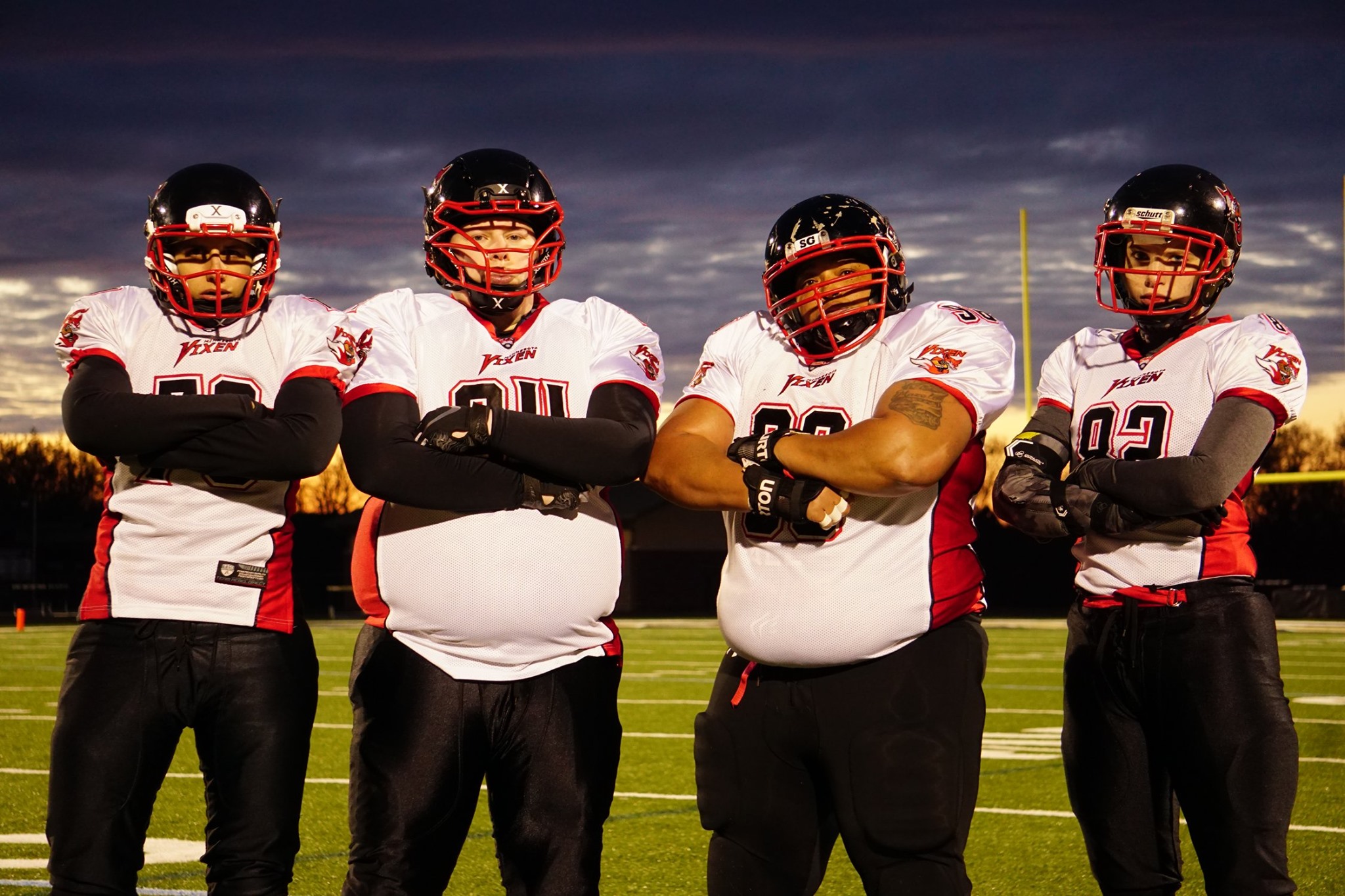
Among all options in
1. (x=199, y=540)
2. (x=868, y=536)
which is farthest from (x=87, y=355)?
(x=868, y=536)

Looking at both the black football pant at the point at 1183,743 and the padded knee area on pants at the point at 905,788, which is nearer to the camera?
the padded knee area on pants at the point at 905,788

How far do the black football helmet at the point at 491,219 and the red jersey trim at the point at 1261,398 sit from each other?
158cm

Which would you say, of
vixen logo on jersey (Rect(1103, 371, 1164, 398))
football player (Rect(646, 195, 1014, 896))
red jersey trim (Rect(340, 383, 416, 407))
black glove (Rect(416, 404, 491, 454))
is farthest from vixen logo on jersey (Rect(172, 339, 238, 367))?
vixen logo on jersey (Rect(1103, 371, 1164, 398))

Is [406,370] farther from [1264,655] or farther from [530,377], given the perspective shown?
[1264,655]

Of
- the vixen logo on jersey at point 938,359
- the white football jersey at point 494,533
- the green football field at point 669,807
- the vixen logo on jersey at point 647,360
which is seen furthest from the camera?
the green football field at point 669,807

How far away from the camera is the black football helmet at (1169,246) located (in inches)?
144

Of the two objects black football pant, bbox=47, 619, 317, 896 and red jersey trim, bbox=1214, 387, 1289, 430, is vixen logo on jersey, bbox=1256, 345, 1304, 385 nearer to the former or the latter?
red jersey trim, bbox=1214, 387, 1289, 430

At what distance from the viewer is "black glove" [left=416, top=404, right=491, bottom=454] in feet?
10.1

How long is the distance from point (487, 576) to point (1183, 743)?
1610 mm

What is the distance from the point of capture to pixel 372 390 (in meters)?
3.24

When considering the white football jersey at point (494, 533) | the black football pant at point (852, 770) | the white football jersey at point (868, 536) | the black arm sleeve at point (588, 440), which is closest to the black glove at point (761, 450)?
the white football jersey at point (868, 536)

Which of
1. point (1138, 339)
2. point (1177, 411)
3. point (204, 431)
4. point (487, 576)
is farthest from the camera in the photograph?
point (1138, 339)

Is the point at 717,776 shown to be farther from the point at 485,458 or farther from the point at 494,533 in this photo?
the point at 485,458

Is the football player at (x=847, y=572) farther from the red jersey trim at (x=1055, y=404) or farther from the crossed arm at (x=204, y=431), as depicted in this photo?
the crossed arm at (x=204, y=431)
